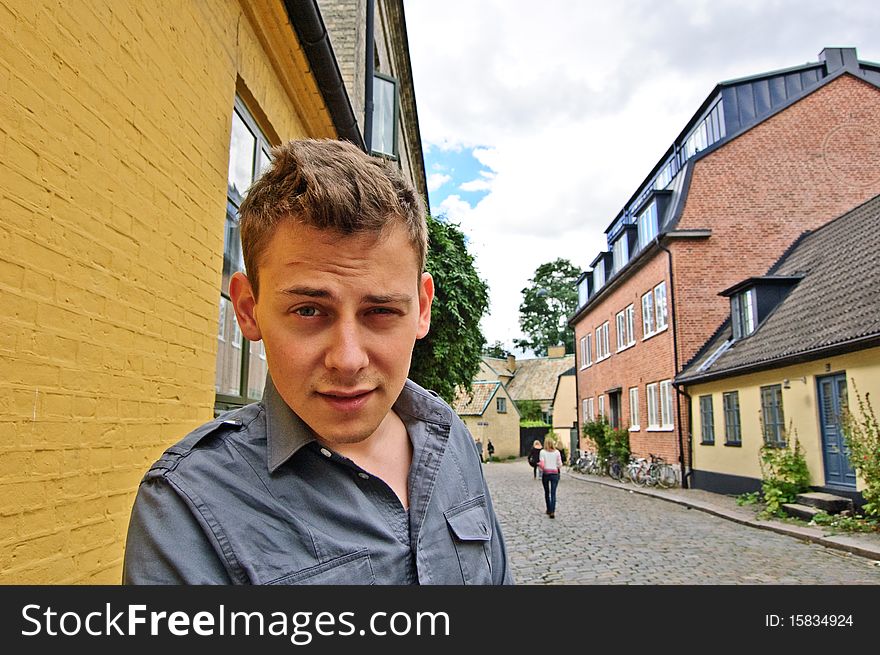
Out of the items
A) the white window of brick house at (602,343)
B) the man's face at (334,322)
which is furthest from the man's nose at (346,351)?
the white window of brick house at (602,343)

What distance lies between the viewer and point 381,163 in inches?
53.2

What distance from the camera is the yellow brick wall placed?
216cm

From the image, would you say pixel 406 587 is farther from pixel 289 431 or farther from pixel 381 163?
pixel 381 163

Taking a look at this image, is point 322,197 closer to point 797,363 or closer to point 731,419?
point 797,363

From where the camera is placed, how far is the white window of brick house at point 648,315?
75.2 ft

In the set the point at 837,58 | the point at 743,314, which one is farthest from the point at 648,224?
the point at 837,58

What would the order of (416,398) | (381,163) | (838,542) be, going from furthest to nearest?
(838,542) → (416,398) → (381,163)

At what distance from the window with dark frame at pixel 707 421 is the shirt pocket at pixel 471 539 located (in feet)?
59.6

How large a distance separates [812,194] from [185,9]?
21.0 m

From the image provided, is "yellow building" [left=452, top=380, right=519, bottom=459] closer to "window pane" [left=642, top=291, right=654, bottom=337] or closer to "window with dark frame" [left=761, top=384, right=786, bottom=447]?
"window pane" [left=642, top=291, right=654, bottom=337]

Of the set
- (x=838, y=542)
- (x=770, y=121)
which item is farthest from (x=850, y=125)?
(x=838, y=542)

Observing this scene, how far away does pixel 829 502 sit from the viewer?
38.6ft

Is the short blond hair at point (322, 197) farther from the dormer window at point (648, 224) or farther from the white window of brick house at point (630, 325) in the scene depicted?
the white window of brick house at point (630, 325)

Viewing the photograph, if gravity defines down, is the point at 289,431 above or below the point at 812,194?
below
